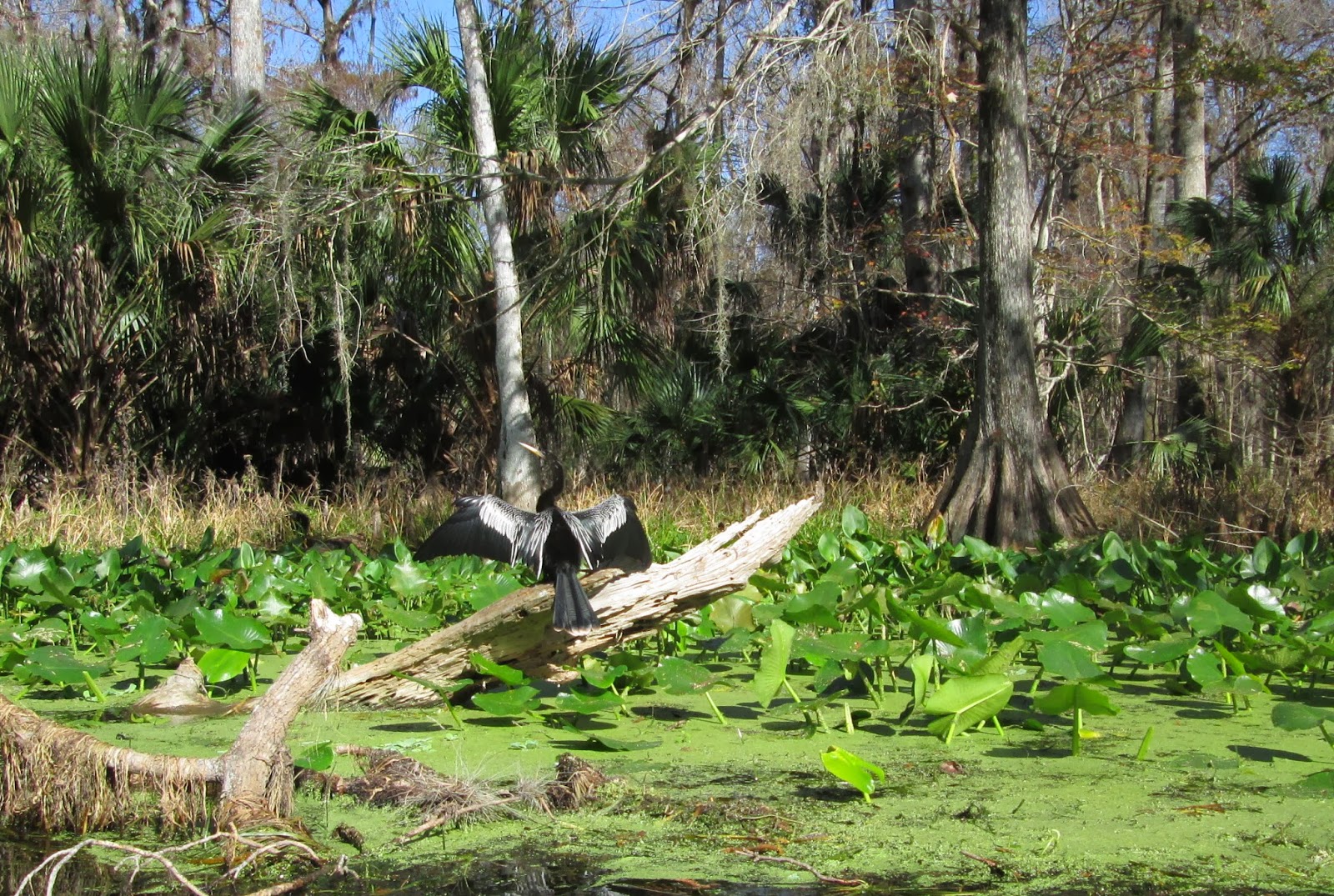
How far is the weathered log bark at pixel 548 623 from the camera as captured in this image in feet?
12.9

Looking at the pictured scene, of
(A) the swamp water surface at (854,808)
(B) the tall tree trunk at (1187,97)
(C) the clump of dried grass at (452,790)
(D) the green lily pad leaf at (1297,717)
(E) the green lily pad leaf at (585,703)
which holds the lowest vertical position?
(A) the swamp water surface at (854,808)

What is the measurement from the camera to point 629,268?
1105 cm

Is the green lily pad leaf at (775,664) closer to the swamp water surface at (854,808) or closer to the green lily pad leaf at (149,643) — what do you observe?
the swamp water surface at (854,808)

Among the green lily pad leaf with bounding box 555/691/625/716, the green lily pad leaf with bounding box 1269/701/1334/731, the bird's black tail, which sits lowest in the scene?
the green lily pad leaf with bounding box 555/691/625/716

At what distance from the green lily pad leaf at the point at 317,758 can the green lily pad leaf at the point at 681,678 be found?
108 centimetres

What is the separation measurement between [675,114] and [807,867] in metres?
7.33

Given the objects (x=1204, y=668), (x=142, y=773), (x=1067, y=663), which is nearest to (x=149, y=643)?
(x=142, y=773)

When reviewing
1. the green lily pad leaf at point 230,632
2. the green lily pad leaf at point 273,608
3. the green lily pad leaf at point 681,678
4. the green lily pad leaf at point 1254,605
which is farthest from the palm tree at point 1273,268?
the green lily pad leaf at point 230,632

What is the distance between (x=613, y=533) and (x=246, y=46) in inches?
518

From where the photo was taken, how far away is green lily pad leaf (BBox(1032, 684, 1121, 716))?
3205mm

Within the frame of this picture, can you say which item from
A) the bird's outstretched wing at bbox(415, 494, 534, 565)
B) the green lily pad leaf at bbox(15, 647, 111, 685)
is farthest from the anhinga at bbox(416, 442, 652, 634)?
the green lily pad leaf at bbox(15, 647, 111, 685)

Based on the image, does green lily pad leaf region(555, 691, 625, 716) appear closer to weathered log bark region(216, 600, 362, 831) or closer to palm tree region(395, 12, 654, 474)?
weathered log bark region(216, 600, 362, 831)

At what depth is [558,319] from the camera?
36.3ft

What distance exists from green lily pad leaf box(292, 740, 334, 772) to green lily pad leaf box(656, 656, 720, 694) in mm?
1084
